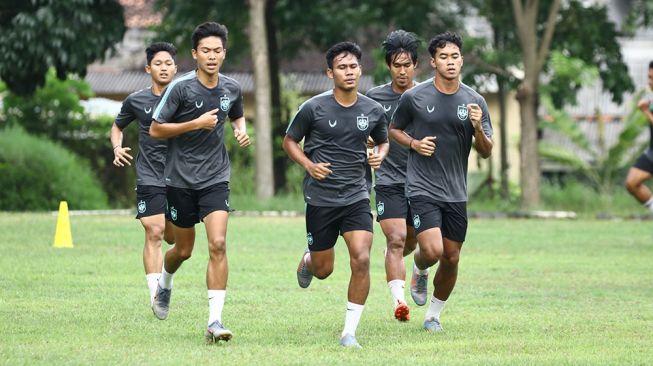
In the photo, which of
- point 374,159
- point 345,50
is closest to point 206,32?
point 345,50

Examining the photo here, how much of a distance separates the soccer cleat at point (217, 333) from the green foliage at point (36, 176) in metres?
19.3

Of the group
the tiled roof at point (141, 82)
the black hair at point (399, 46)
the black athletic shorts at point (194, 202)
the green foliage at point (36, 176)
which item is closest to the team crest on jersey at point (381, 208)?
the black hair at point (399, 46)

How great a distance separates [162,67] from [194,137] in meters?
2.53

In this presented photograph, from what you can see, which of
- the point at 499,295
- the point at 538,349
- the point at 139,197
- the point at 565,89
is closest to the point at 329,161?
the point at 538,349

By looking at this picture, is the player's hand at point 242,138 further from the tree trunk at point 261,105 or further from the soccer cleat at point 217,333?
the tree trunk at point 261,105

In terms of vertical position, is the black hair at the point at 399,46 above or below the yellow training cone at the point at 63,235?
above

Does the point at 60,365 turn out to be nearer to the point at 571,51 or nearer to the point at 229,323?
the point at 229,323

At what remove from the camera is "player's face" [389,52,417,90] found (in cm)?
1317

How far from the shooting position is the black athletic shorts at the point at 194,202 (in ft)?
37.5

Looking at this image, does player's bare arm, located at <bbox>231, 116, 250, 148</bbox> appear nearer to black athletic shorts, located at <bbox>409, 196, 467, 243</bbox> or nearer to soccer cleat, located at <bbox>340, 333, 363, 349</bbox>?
black athletic shorts, located at <bbox>409, 196, 467, 243</bbox>

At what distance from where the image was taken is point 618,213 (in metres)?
30.7

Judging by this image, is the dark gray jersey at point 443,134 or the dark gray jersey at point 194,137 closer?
the dark gray jersey at point 194,137

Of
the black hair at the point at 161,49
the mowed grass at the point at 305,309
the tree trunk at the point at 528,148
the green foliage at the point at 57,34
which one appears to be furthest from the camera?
the tree trunk at the point at 528,148

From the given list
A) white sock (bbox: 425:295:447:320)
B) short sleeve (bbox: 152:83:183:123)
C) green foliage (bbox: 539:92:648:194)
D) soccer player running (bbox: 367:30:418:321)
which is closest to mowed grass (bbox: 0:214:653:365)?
white sock (bbox: 425:295:447:320)
